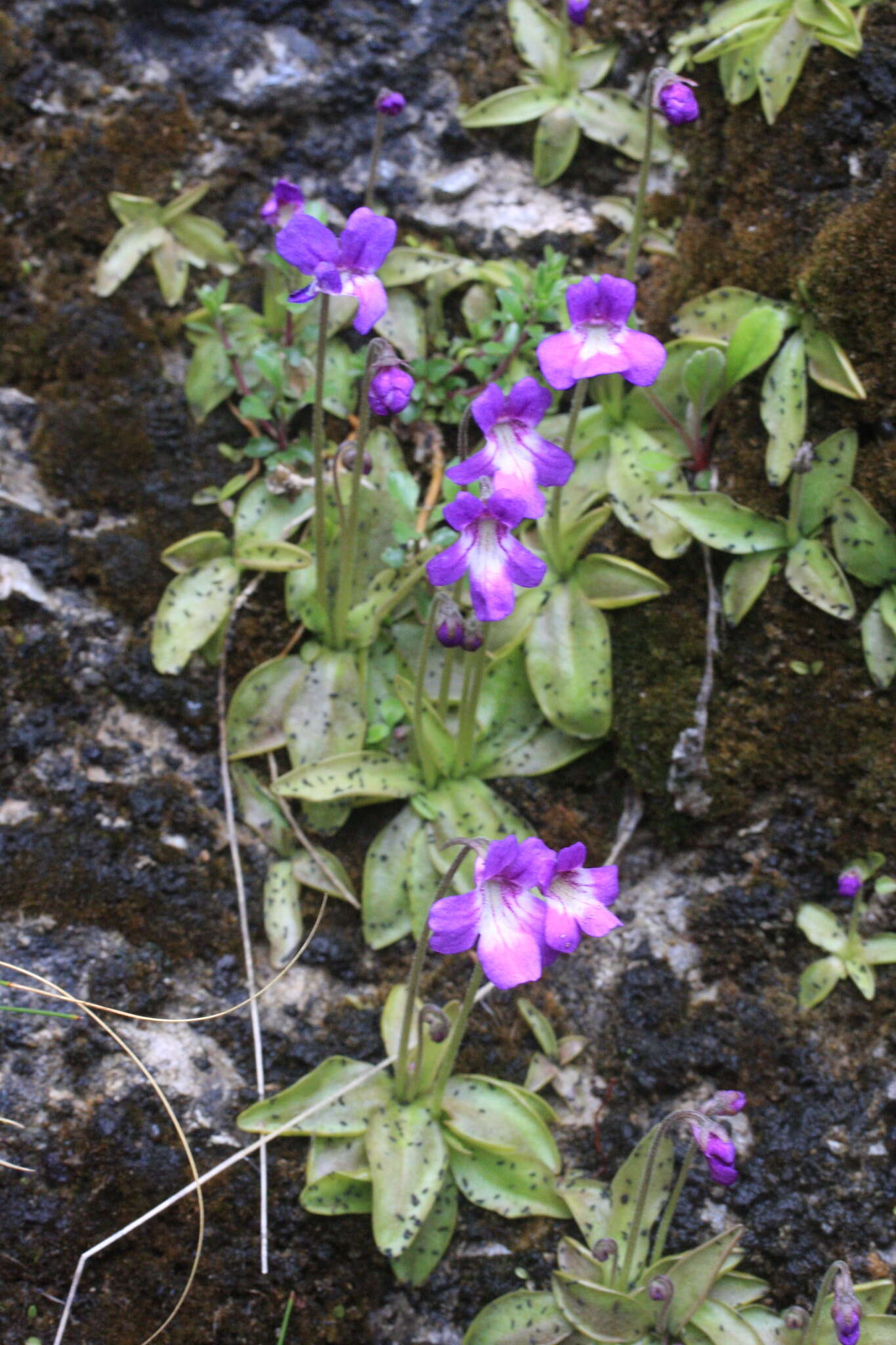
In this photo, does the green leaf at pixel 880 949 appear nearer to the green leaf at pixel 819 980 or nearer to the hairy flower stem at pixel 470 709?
the green leaf at pixel 819 980

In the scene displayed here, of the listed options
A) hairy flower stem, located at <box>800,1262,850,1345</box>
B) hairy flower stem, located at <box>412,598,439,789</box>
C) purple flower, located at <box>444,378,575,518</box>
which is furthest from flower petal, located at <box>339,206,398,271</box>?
hairy flower stem, located at <box>800,1262,850,1345</box>

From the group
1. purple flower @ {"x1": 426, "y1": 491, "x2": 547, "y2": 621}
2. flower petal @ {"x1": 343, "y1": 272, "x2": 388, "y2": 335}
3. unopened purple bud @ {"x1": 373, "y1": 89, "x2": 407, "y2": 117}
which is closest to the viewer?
purple flower @ {"x1": 426, "y1": 491, "x2": 547, "y2": 621}

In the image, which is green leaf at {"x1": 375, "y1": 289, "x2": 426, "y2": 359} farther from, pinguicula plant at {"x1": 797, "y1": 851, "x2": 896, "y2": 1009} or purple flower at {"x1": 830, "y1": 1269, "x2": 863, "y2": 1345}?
purple flower at {"x1": 830, "y1": 1269, "x2": 863, "y2": 1345}

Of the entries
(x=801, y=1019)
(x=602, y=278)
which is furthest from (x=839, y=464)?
(x=801, y=1019)

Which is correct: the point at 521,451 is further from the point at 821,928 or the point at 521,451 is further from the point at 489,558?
the point at 821,928

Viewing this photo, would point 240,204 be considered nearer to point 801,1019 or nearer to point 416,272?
point 416,272

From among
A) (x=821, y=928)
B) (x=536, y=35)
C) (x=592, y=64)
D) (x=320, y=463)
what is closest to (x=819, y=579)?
(x=821, y=928)
